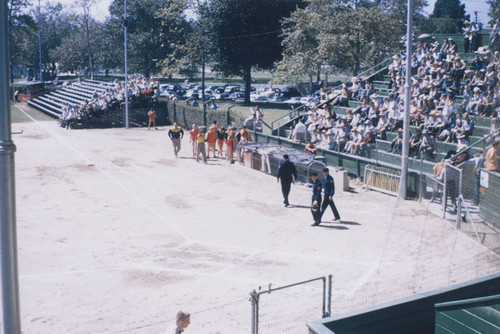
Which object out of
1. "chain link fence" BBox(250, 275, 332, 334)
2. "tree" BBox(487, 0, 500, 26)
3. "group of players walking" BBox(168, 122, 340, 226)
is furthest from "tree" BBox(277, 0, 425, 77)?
"chain link fence" BBox(250, 275, 332, 334)

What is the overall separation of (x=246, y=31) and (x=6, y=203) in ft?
167

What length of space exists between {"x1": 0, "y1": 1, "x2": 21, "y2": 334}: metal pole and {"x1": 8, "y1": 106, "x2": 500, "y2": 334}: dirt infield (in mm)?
4445

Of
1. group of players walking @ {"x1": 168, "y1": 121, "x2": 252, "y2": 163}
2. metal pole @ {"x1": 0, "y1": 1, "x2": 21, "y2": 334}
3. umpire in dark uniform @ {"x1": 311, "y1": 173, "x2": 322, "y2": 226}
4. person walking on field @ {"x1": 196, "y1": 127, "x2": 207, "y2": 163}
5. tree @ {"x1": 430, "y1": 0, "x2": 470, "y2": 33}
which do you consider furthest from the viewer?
tree @ {"x1": 430, "y1": 0, "x2": 470, "y2": 33}

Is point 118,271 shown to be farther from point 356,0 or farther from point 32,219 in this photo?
point 356,0

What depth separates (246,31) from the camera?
180 feet

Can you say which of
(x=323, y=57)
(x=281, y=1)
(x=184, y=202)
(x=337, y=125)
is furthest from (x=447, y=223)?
(x=281, y=1)

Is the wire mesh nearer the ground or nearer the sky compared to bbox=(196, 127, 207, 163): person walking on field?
nearer the ground

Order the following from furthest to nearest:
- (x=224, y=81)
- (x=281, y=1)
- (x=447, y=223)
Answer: (x=224, y=81) < (x=281, y=1) < (x=447, y=223)

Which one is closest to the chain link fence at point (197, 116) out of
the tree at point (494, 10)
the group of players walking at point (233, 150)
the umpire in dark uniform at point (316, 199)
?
the group of players walking at point (233, 150)

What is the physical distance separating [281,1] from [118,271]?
4502 cm

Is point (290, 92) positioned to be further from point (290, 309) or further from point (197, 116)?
point (290, 309)

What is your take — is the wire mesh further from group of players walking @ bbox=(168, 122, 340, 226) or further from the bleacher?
the bleacher

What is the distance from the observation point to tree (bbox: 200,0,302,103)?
5412 cm

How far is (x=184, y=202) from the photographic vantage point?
65.5ft
